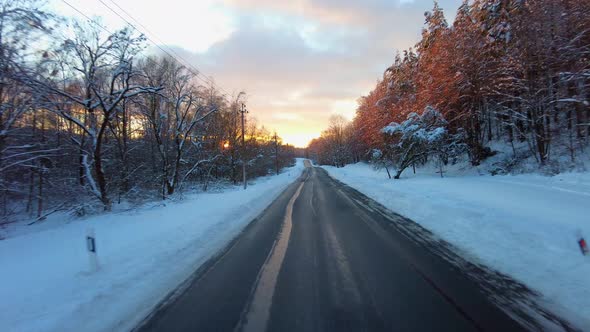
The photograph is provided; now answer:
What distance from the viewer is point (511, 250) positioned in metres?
4.75

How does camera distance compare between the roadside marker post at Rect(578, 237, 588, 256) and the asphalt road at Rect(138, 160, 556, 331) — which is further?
the roadside marker post at Rect(578, 237, 588, 256)

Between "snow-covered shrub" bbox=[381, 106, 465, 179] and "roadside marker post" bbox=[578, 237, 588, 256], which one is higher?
"snow-covered shrub" bbox=[381, 106, 465, 179]

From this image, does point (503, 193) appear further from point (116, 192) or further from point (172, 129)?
point (172, 129)

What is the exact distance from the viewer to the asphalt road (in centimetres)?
279

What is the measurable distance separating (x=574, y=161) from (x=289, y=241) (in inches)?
524

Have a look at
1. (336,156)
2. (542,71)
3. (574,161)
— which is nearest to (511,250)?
(574,161)

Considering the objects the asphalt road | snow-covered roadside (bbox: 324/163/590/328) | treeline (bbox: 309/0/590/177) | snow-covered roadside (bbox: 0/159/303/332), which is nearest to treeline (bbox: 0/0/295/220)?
snow-covered roadside (bbox: 0/159/303/332)

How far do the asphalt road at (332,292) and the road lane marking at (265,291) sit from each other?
14 mm

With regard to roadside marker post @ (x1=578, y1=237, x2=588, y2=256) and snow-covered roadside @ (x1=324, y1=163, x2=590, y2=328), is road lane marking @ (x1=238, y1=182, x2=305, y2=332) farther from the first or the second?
roadside marker post @ (x1=578, y1=237, x2=588, y2=256)

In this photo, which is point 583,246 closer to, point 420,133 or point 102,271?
point 102,271

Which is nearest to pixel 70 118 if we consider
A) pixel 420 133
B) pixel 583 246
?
pixel 583 246

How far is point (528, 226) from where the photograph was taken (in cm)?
578

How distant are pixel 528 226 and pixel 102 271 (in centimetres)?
930

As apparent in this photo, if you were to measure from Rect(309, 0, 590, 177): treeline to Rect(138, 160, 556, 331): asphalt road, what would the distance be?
11.5 metres
